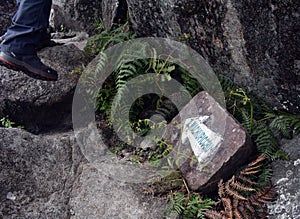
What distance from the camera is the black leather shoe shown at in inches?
156

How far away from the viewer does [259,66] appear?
12.7ft

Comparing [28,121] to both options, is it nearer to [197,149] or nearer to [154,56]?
[154,56]

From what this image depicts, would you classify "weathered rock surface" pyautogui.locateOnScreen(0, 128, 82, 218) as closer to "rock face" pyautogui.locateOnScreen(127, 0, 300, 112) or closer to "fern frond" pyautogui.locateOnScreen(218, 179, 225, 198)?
"fern frond" pyautogui.locateOnScreen(218, 179, 225, 198)

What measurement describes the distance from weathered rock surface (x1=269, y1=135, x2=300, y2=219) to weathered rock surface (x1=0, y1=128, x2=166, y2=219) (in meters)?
1.10

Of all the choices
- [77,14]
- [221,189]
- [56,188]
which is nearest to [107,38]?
[77,14]

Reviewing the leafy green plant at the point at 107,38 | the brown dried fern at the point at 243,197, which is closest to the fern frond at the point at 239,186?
the brown dried fern at the point at 243,197

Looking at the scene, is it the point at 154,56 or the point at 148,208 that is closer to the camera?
the point at 148,208

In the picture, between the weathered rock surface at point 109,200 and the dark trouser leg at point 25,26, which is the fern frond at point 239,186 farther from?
the dark trouser leg at point 25,26

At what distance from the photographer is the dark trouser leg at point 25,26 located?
4000mm

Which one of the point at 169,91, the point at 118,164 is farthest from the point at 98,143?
the point at 169,91

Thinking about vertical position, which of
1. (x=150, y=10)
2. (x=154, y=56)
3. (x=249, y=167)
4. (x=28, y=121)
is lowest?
(x=28, y=121)

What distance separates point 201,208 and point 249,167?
63 cm

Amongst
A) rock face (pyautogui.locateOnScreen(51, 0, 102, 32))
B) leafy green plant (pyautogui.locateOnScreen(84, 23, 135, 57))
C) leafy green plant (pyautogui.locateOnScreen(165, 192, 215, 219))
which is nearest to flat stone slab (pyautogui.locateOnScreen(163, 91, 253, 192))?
leafy green plant (pyautogui.locateOnScreen(165, 192, 215, 219))

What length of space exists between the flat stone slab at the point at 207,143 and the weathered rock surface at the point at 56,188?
18.6 inches
